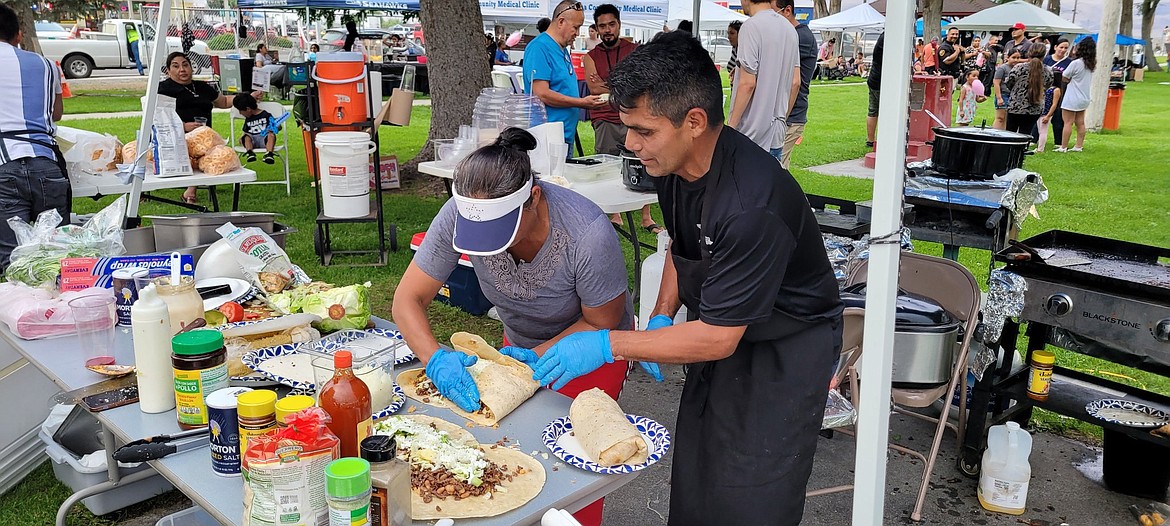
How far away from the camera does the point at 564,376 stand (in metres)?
2.16

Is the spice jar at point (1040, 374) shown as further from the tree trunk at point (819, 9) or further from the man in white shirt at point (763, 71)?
the tree trunk at point (819, 9)

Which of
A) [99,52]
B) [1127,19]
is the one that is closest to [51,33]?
[99,52]

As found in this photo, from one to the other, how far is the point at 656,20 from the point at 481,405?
18.3 metres

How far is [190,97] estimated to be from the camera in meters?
8.55

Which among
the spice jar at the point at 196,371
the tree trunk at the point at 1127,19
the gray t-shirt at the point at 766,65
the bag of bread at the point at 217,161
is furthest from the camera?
the tree trunk at the point at 1127,19

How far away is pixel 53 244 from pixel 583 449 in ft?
8.27

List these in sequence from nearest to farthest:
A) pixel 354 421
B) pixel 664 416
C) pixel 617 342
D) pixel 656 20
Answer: pixel 354 421
pixel 617 342
pixel 664 416
pixel 656 20

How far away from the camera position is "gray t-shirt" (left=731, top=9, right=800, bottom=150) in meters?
5.75

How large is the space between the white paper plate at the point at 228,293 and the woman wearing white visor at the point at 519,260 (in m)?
0.73

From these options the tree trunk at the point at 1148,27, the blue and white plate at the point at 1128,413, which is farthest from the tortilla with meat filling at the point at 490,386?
the tree trunk at the point at 1148,27

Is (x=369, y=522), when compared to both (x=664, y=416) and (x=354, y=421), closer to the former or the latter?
(x=354, y=421)

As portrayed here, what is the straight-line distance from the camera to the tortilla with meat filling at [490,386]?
2125 millimetres

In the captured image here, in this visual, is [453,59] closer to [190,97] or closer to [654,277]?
[190,97]

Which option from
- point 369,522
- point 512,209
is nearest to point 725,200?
point 512,209
